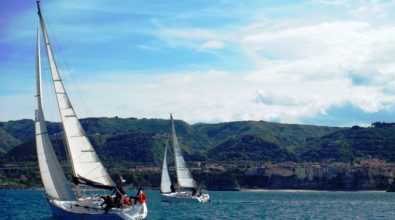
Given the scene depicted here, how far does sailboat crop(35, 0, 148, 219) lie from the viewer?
1793 inches

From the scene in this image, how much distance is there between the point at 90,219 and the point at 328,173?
143 meters

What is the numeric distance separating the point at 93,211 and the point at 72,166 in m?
3.76

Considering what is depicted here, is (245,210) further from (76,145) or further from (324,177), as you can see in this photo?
(324,177)

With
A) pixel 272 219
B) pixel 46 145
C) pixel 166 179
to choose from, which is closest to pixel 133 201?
pixel 46 145

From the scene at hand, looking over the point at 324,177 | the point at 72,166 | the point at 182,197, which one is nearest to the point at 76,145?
the point at 72,166

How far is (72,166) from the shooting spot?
46156 millimetres

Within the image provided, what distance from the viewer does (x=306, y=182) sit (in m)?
185

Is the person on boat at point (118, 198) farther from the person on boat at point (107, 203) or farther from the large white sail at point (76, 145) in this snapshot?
the large white sail at point (76, 145)

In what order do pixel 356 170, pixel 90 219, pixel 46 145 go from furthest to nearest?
pixel 356 170 < pixel 46 145 < pixel 90 219

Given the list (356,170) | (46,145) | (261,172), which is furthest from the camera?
(261,172)

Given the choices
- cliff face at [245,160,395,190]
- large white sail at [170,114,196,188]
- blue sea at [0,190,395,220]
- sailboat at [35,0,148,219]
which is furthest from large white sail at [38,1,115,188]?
cliff face at [245,160,395,190]

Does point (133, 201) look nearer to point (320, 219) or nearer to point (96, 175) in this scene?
point (96, 175)

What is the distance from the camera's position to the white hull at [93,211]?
44.1 m

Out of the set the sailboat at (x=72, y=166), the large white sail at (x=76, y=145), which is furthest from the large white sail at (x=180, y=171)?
the large white sail at (x=76, y=145)
